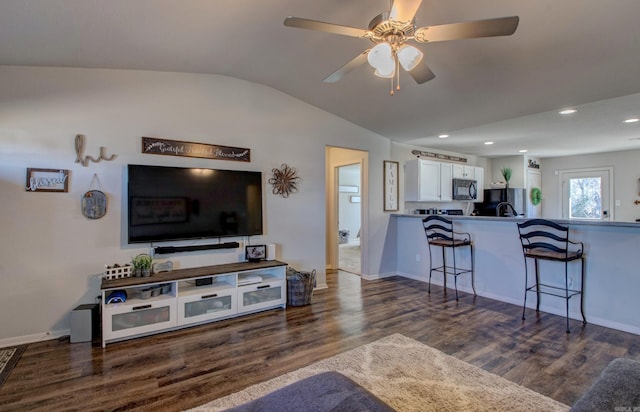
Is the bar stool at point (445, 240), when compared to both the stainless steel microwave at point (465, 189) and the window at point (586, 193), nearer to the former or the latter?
the stainless steel microwave at point (465, 189)

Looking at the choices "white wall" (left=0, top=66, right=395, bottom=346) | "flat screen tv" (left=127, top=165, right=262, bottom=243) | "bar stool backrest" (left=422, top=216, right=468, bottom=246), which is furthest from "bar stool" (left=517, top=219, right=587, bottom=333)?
"flat screen tv" (left=127, top=165, right=262, bottom=243)

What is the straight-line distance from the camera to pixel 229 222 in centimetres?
378

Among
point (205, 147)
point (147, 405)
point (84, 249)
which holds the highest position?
point (205, 147)

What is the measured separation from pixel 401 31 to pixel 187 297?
3059 millimetres

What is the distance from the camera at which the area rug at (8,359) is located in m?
2.37

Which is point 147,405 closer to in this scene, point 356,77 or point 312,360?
point 312,360

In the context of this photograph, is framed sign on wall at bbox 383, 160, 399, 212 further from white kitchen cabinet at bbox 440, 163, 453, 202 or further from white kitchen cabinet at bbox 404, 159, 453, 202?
white kitchen cabinet at bbox 440, 163, 453, 202

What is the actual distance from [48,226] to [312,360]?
109 inches

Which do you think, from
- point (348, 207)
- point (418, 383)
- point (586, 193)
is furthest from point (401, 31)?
point (348, 207)

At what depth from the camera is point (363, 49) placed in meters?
3.00

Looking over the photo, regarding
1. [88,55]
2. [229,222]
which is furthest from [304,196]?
[88,55]

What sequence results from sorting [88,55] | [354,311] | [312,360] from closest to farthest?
[312,360]
[88,55]
[354,311]

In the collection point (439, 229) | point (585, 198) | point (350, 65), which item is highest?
point (350, 65)

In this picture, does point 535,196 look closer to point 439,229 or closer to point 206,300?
point 439,229
